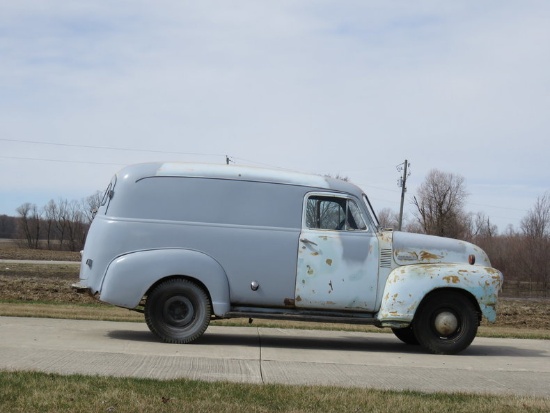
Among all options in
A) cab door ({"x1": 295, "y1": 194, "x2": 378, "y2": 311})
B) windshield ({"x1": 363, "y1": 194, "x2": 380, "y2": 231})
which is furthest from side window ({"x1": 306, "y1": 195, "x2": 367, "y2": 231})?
windshield ({"x1": 363, "y1": 194, "x2": 380, "y2": 231})

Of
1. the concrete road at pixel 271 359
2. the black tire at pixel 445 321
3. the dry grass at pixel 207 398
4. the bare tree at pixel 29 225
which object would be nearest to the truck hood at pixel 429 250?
the black tire at pixel 445 321

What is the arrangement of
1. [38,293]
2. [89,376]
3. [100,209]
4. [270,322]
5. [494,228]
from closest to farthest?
[89,376], [100,209], [270,322], [38,293], [494,228]

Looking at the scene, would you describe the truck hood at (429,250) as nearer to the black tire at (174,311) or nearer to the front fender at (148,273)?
the front fender at (148,273)

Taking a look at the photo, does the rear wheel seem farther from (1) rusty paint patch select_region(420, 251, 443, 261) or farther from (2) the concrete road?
(1) rusty paint patch select_region(420, 251, 443, 261)

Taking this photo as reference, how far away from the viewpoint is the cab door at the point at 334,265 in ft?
31.7

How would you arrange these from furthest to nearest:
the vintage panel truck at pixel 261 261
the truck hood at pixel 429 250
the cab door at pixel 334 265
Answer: the truck hood at pixel 429 250 → the cab door at pixel 334 265 → the vintage panel truck at pixel 261 261

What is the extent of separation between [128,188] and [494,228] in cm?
9655

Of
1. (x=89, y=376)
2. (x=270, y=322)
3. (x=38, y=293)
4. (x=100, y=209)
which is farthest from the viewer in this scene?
Answer: (x=38, y=293)

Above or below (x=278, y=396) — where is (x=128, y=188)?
above

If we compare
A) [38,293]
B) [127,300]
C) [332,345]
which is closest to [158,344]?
[127,300]

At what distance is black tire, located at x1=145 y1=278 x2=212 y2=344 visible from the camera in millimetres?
9539

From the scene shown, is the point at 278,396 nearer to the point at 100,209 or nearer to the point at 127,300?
the point at 127,300

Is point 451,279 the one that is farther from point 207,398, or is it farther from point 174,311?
point 207,398

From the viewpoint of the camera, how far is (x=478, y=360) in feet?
30.9
